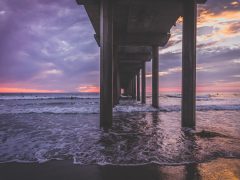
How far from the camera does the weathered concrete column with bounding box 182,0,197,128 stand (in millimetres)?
6945

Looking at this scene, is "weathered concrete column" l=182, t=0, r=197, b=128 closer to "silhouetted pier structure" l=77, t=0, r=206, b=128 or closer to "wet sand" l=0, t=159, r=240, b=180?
"silhouetted pier structure" l=77, t=0, r=206, b=128

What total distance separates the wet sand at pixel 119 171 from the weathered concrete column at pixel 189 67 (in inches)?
149

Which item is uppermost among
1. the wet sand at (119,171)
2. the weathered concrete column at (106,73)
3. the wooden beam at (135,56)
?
the wooden beam at (135,56)

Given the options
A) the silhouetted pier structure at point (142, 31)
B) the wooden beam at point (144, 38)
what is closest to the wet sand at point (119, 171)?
the silhouetted pier structure at point (142, 31)

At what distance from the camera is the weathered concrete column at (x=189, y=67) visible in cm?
695

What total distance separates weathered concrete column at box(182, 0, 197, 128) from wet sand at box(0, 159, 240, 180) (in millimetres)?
3788

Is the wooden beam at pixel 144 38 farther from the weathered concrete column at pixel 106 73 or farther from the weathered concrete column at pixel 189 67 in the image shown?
the weathered concrete column at pixel 106 73

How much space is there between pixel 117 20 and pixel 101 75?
551 centimetres

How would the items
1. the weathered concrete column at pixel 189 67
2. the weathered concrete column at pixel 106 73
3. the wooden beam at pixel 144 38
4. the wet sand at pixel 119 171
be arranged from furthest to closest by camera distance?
the wooden beam at pixel 144 38, the weathered concrete column at pixel 189 67, the weathered concrete column at pixel 106 73, the wet sand at pixel 119 171

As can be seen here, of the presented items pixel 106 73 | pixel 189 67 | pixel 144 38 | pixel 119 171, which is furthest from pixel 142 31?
pixel 119 171

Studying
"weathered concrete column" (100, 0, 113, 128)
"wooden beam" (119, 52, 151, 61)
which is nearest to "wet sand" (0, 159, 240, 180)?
"weathered concrete column" (100, 0, 113, 128)

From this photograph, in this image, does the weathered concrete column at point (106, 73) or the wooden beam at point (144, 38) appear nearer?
the weathered concrete column at point (106, 73)

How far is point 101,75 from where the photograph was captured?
678 centimetres

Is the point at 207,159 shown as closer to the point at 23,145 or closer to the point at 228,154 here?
the point at 228,154
